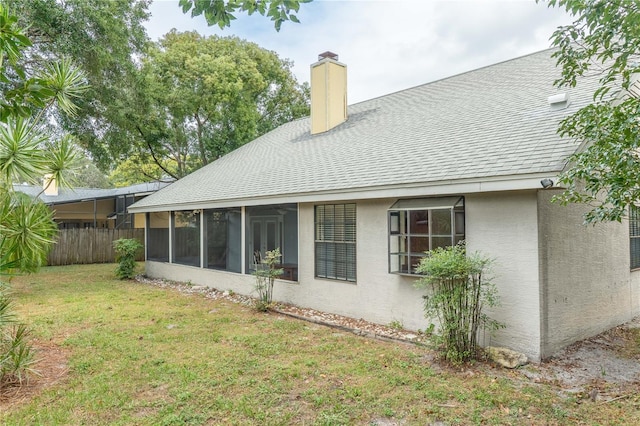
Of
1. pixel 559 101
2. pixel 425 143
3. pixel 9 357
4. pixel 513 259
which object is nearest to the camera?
pixel 9 357

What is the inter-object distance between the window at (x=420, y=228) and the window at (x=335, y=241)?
39.4 inches

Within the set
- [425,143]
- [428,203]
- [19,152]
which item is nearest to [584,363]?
[428,203]

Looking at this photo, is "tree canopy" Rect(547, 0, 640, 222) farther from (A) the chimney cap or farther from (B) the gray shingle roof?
(A) the chimney cap

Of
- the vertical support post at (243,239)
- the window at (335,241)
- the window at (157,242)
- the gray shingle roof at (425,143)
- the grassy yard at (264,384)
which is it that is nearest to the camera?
the grassy yard at (264,384)

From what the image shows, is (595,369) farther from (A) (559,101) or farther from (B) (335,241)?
(B) (335,241)

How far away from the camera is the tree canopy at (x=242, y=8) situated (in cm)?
307

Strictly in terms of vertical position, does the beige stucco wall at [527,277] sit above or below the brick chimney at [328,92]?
below

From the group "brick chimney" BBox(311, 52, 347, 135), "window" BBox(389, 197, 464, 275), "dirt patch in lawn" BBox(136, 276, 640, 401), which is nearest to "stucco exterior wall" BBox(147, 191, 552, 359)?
"window" BBox(389, 197, 464, 275)

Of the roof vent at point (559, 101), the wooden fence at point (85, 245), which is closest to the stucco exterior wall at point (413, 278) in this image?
the roof vent at point (559, 101)

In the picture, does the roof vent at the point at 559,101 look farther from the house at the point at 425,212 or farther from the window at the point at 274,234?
the window at the point at 274,234

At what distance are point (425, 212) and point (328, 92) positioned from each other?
661cm

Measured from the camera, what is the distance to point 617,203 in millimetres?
3902

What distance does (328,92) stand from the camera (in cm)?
1174

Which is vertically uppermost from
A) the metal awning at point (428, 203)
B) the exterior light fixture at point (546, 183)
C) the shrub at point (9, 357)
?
the exterior light fixture at point (546, 183)
